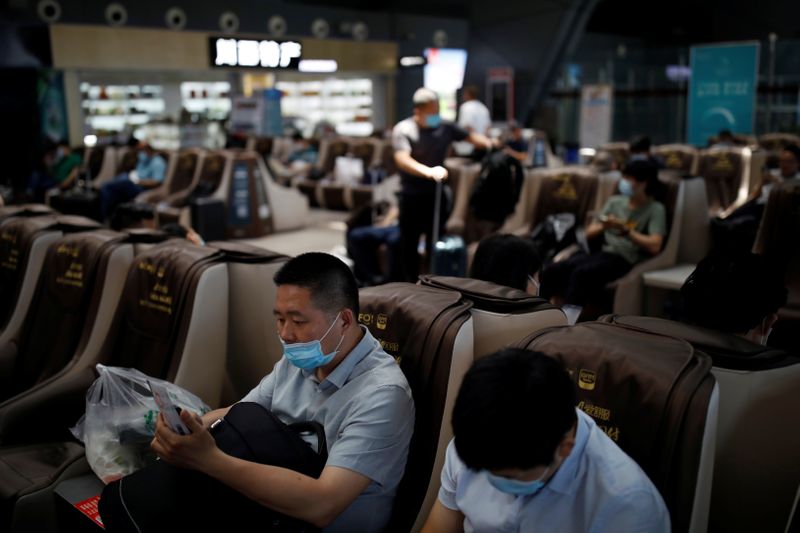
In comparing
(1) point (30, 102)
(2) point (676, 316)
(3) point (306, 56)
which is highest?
(3) point (306, 56)

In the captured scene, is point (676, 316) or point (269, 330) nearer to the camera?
point (269, 330)

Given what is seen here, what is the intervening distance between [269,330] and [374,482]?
→ 1112 mm

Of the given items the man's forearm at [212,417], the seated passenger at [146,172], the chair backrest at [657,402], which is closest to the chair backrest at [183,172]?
the seated passenger at [146,172]

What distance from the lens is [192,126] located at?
14523mm

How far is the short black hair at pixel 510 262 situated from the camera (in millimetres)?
2736

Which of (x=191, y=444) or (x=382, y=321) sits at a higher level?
(x=382, y=321)

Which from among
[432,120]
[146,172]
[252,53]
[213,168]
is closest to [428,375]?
[432,120]

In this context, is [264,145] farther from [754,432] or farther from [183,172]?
[754,432]

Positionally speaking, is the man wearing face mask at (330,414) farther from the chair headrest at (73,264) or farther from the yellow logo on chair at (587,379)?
the chair headrest at (73,264)

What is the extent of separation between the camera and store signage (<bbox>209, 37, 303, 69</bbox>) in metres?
7.75

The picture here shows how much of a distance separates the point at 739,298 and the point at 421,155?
3179 millimetres

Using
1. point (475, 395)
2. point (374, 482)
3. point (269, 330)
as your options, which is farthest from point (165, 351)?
point (475, 395)

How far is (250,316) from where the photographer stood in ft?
9.51

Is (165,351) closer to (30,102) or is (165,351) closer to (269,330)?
(269,330)
